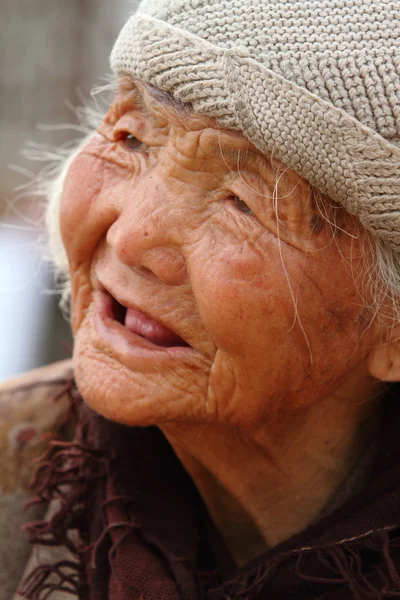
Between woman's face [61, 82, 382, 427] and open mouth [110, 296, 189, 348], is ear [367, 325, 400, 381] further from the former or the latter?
open mouth [110, 296, 189, 348]

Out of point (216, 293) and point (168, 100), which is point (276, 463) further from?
point (168, 100)

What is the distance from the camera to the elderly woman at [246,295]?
60.8 inches

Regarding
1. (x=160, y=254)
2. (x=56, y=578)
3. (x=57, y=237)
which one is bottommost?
(x=56, y=578)

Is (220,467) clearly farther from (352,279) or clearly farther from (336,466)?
(352,279)

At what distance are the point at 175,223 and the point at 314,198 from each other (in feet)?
1.03

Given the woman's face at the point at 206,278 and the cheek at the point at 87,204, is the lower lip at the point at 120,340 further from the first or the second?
the cheek at the point at 87,204

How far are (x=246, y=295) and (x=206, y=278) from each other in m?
0.10

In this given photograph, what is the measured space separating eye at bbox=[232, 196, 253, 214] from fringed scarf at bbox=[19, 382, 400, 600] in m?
0.75

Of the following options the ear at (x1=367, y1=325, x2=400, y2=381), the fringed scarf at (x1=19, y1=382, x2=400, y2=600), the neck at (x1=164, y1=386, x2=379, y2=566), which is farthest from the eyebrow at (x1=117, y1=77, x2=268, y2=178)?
the fringed scarf at (x1=19, y1=382, x2=400, y2=600)

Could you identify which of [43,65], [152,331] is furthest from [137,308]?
[43,65]

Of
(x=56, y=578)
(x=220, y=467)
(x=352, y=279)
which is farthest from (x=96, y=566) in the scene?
(x=352, y=279)

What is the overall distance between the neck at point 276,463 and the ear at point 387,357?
18 centimetres

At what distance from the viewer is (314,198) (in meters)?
1.65

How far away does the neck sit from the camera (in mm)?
1967
